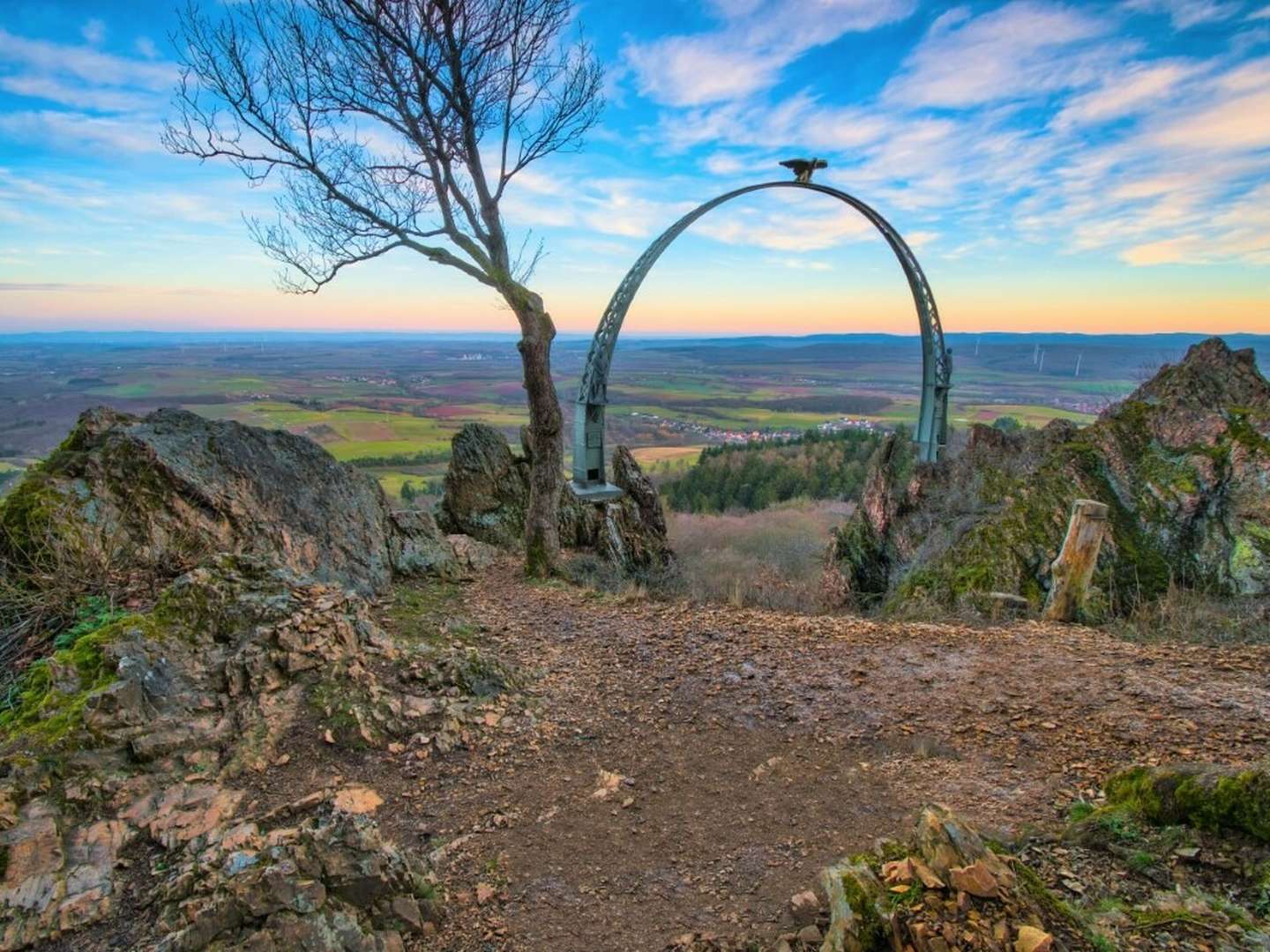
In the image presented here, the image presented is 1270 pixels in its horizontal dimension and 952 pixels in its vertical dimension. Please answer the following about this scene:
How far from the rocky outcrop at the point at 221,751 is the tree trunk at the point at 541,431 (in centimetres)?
328

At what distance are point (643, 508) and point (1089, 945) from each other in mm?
9917

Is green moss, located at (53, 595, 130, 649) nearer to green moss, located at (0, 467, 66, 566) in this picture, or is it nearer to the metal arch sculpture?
green moss, located at (0, 467, 66, 566)

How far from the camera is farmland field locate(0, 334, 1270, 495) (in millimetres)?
25625

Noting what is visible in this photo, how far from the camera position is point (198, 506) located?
6141mm

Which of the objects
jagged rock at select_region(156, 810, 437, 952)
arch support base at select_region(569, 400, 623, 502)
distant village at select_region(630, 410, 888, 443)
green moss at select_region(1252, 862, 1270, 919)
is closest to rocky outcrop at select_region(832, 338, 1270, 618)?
arch support base at select_region(569, 400, 623, 502)

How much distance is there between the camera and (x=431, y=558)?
806 cm

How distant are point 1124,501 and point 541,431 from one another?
7.38 meters

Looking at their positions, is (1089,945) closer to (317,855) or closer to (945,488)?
(317,855)

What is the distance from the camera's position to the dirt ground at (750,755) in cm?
→ 312

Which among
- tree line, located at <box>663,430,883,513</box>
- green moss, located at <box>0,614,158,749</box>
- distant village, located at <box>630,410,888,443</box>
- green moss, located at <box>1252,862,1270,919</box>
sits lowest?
tree line, located at <box>663,430,883,513</box>

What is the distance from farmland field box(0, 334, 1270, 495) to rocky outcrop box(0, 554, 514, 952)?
398cm

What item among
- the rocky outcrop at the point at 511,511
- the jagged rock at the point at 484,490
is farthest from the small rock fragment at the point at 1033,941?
the jagged rock at the point at 484,490

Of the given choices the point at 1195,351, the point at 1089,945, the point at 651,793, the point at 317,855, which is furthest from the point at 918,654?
the point at 1195,351

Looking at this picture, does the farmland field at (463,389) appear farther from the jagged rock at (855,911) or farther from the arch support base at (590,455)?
the jagged rock at (855,911)
